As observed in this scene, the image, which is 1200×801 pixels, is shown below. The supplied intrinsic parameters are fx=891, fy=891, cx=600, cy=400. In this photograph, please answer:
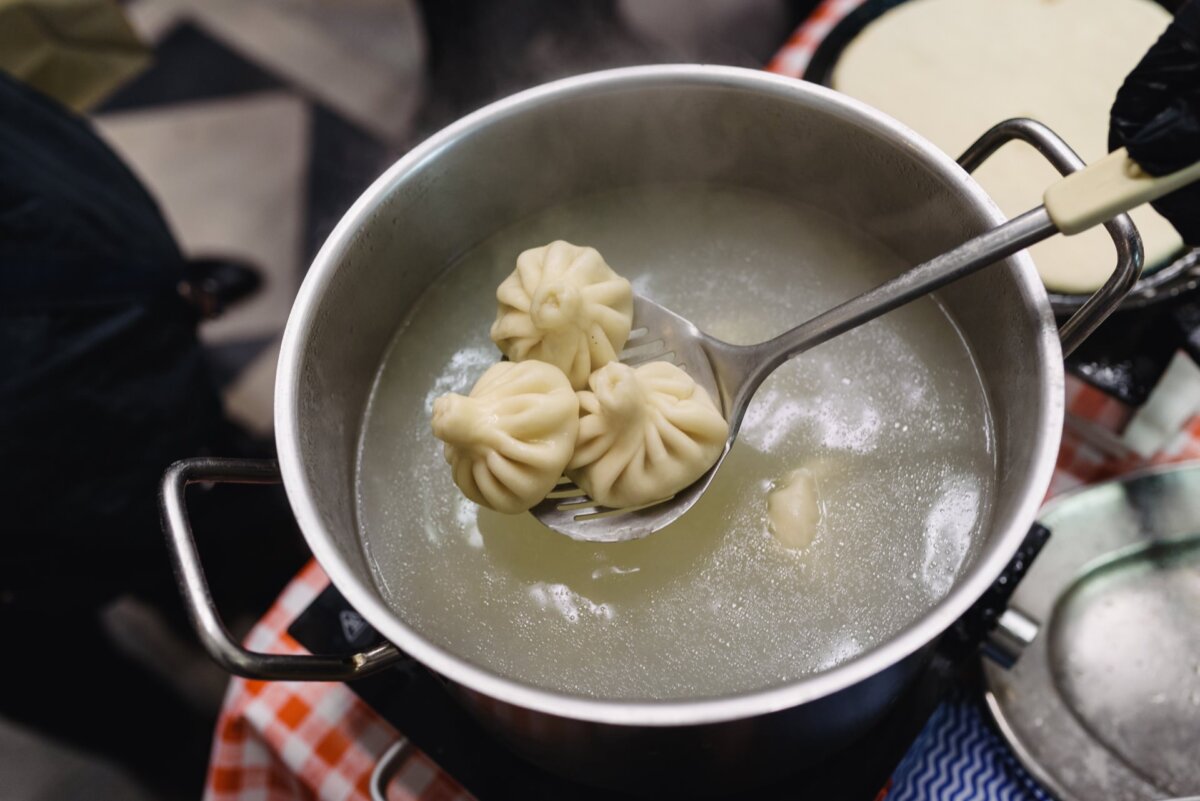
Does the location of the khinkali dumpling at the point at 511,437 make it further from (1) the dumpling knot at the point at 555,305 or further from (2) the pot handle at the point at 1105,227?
(2) the pot handle at the point at 1105,227

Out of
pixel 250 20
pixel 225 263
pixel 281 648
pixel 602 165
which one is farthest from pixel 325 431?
pixel 250 20

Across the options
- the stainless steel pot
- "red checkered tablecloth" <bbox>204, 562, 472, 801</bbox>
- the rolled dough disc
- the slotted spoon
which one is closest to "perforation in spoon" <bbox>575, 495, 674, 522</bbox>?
the slotted spoon

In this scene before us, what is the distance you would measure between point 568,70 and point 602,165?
1.92m

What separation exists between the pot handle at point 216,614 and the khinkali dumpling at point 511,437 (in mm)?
187

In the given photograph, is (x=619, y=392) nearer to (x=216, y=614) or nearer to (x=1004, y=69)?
(x=216, y=614)

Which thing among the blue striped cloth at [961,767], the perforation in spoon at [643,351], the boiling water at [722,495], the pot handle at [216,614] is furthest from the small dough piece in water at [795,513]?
the pot handle at [216,614]

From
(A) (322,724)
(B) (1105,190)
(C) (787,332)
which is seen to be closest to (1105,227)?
(B) (1105,190)

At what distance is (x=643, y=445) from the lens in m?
0.98

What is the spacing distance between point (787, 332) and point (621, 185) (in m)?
0.44

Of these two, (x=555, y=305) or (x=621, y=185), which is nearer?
(x=555, y=305)

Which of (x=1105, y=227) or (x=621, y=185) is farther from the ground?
(x=1105, y=227)

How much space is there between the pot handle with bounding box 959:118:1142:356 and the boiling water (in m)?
0.19

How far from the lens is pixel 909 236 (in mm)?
1182

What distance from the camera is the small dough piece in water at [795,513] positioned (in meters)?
1.03
